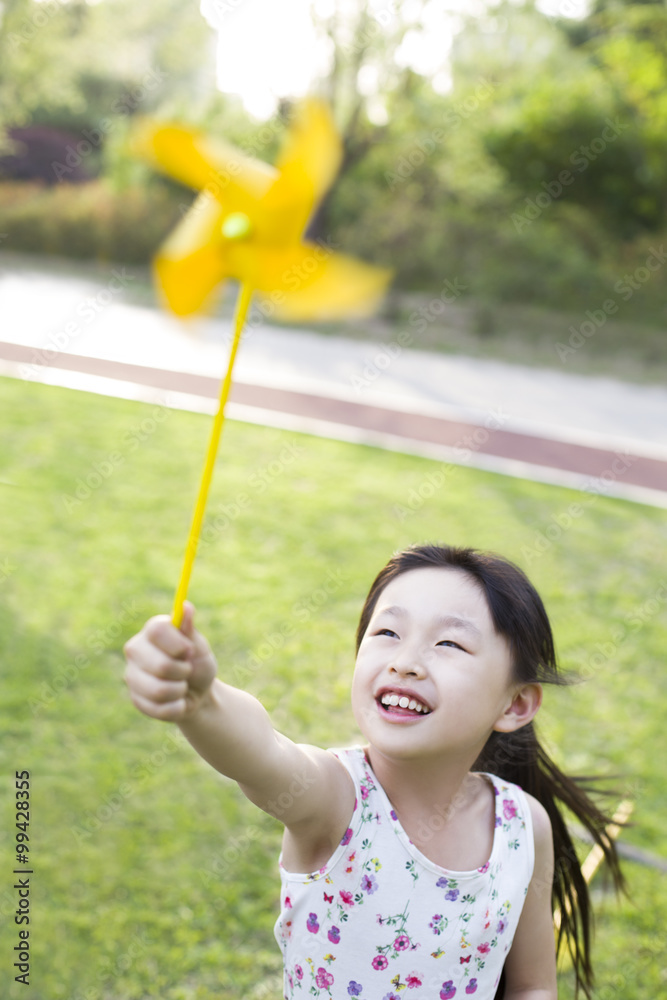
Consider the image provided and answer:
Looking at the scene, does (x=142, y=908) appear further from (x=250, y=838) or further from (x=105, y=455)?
(x=105, y=455)

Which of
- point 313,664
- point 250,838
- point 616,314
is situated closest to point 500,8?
point 616,314

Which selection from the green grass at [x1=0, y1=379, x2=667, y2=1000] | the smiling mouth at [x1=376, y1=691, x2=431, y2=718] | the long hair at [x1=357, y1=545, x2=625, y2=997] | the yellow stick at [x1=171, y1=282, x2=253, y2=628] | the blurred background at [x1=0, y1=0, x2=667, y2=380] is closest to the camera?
the yellow stick at [x1=171, y1=282, x2=253, y2=628]

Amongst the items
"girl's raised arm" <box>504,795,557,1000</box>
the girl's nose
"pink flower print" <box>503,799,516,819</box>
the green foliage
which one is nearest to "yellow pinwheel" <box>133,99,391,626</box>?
the girl's nose

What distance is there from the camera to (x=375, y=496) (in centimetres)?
546

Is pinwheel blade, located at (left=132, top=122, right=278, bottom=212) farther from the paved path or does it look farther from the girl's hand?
the paved path

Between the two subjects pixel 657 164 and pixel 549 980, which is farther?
pixel 657 164

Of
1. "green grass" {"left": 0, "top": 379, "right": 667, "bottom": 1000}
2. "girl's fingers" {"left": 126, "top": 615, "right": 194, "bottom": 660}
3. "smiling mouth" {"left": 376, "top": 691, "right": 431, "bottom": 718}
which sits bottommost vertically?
"green grass" {"left": 0, "top": 379, "right": 667, "bottom": 1000}

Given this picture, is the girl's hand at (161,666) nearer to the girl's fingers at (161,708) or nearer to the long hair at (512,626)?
the girl's fingers at (161,708)

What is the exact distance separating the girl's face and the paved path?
4273 millimetres

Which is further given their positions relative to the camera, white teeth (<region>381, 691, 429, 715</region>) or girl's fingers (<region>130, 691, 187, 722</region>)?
white teeth (<region>381, 691, 429, 715</region>)

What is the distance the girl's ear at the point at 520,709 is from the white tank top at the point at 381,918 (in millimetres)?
211

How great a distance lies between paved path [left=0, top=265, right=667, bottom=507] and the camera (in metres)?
6.80

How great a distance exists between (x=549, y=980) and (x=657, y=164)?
12587mm

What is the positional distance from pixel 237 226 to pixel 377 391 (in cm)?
774
